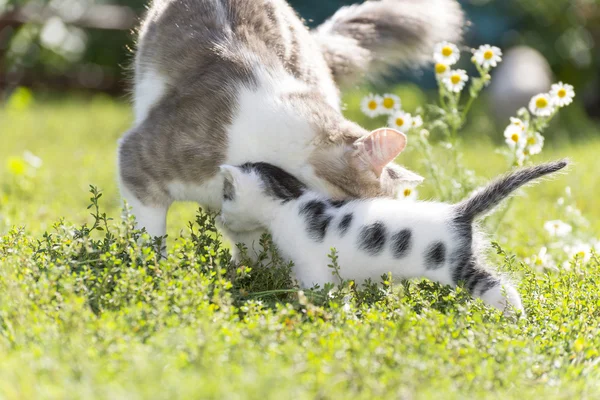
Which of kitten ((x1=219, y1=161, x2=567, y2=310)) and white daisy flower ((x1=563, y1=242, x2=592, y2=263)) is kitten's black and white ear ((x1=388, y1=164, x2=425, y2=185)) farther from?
white daisy flower ((x1=563, y1=242, x2=592, y2=263))

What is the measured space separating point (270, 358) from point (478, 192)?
1235 millimetres

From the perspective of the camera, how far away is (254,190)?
109 inches

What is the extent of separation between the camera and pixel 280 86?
303 centimetres

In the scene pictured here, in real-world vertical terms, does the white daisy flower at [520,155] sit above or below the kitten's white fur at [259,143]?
below

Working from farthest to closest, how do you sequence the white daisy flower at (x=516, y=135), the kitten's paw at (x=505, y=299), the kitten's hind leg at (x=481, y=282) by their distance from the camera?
1. the white daisy flower at (x=516, y=135)
2. the kitten's hind leg at (x=481, y=282)
3. the kitten's paw at (x=505, y=299)

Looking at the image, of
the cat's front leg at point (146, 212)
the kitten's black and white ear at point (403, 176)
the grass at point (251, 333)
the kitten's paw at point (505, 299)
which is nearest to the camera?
the grass at point (251, 333)

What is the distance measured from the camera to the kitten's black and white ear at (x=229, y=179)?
2756mm

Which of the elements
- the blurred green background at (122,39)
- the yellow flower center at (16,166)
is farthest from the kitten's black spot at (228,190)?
the blurred green background at (122,39)

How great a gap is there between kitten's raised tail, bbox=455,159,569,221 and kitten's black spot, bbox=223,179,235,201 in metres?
0.85

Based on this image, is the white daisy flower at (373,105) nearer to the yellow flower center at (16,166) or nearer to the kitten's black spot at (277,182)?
the kitten's black spot at (277,182)

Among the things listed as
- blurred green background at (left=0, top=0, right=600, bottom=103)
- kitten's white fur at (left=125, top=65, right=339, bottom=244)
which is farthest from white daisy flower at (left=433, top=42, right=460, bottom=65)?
A: blurred green background at (left=0, top=0, right=600, bottom=103)

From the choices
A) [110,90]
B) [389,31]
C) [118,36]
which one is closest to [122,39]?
[118,36]

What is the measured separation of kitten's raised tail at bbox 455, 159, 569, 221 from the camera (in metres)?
2.70

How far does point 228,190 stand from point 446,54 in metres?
1.41
